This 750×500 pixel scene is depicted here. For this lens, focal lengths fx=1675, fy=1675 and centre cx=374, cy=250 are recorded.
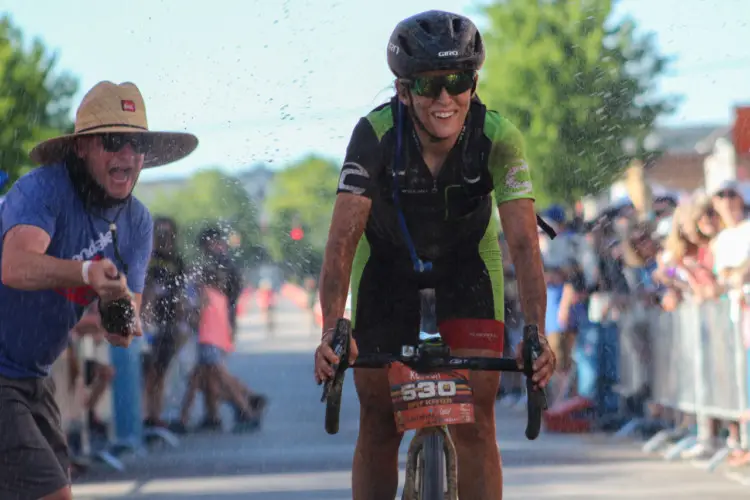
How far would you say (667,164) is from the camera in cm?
10169

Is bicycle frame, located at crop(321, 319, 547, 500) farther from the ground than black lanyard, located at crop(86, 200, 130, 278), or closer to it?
closer to it

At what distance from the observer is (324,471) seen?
1159cm

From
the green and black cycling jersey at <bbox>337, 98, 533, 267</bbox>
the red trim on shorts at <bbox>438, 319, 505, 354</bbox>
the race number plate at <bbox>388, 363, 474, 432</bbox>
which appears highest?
the green and black cycling jersey at <bbox>337, 98, 533, 267</bbox>

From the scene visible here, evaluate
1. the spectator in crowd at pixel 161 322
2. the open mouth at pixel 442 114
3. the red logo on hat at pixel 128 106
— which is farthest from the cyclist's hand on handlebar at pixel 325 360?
the spectator in crowd at pixel 161 322

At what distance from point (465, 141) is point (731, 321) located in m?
6.78

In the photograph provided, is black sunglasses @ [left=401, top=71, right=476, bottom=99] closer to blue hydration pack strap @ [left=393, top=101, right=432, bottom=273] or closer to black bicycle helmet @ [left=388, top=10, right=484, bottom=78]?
black bicycle helmet @ [left=388, top=10, right=484, bottom=78]

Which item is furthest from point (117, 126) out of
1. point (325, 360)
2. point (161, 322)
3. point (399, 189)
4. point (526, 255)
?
point (161, 322)

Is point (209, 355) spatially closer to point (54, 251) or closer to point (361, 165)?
point (54, 251)

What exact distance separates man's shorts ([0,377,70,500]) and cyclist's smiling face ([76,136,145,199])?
0.69 meters

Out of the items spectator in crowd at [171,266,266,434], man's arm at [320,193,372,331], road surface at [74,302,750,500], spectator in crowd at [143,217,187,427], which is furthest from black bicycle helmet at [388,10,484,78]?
spectator in crowd at [171,266,266,434]

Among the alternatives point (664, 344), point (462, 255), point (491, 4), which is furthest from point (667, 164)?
point (462, 255)

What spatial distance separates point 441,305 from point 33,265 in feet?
4.76

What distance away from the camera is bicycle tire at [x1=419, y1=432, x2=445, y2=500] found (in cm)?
520

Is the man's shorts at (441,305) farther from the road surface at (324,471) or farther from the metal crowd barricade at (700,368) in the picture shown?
the metal crowd barricade at (700,368)
